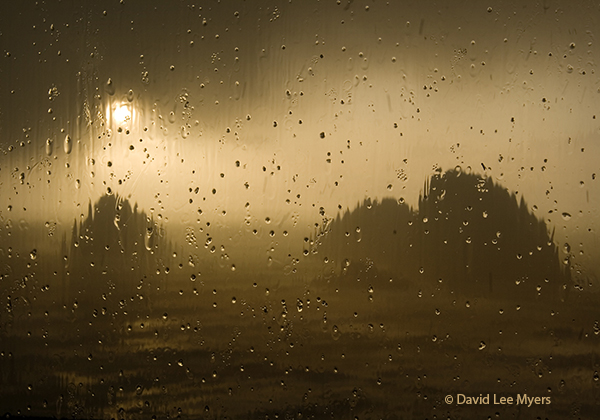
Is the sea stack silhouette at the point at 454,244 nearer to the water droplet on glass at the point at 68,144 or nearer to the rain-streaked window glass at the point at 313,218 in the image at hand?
the rain-streaked window glass at the point at 313,218

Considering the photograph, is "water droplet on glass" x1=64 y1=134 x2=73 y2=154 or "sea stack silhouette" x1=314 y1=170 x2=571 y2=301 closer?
"sea stack silhouette" x1=314 y1=170 x2=571 y2=301

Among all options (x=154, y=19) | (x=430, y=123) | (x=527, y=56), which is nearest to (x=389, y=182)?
(x=430, y=123)

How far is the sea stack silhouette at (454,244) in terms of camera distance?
0.99 m

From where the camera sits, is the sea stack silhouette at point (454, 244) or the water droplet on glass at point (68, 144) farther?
the water droplet on glass at point (68, 144)

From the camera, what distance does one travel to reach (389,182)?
40.1 inches

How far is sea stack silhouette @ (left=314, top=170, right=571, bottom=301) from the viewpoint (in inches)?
39.0

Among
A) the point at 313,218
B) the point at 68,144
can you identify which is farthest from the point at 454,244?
the point at 68,144

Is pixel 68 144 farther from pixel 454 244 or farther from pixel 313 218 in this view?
pixel 454 244

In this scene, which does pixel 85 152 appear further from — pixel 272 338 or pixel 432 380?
pixel 432 380

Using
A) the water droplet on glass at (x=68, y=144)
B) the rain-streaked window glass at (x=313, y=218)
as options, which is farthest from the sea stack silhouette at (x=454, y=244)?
the water droplet on glass at (x=68, y=144)

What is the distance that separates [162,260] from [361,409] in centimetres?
61

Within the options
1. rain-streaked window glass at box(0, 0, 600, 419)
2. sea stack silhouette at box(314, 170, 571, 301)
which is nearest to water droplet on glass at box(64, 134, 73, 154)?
rain-streaked window glass at box(0, 0, 600, 419)

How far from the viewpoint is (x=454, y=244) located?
100cm

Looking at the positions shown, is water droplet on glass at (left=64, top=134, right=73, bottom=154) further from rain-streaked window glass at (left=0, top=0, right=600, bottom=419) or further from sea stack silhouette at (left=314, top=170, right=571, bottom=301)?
sea stack silhouette at (left=314, top=170, right=571, bottom=301)
